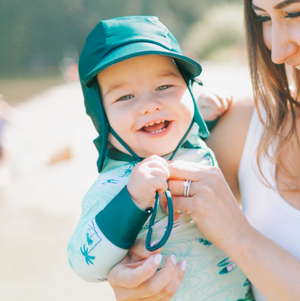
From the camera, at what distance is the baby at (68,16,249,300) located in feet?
4.52

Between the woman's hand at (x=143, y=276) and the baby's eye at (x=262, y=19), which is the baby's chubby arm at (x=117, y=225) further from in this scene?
the baby's eye at (x=262, y=19)

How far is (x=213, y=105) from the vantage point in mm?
1822

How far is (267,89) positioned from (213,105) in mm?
272

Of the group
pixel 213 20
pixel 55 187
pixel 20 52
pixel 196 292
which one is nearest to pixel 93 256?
pixel 196 292

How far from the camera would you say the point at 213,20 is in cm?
1263

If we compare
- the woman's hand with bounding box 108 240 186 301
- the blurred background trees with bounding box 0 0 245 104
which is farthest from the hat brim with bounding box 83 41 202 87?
the blurred background trees with bounding box 0 0 245 104

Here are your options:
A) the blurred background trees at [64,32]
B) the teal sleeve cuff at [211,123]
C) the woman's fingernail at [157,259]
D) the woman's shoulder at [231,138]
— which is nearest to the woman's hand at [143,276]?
the woman's fingernail at [157,259]

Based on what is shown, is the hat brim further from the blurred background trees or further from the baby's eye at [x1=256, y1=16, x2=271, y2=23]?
the blurred background trees

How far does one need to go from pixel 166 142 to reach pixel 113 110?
258 millimetres

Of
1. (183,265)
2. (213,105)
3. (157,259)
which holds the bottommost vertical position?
(183,265)

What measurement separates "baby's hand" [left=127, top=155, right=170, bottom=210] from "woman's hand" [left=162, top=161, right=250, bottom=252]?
90 mm

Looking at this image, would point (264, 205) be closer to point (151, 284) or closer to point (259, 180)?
point (259, 180)

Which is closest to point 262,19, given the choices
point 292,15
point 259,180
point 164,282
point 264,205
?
point 292,15

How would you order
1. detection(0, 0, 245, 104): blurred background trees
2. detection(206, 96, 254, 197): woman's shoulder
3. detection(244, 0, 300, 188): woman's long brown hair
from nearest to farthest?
detection(244, 0, 300, 188): woman's long brown hair, detection(206, 96, 254, 197): woman's shoulder, detection(0, 0, 245, 104): blurred background trees
